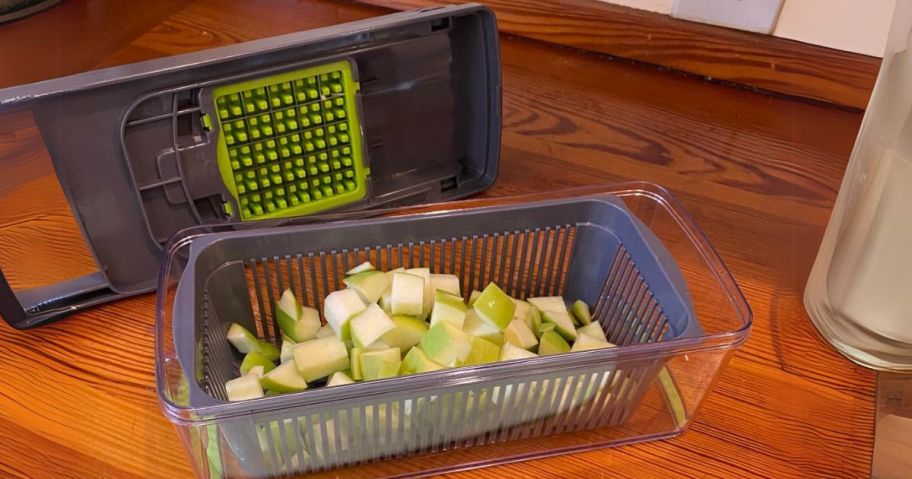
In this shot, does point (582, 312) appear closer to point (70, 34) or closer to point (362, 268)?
point (362, 268)

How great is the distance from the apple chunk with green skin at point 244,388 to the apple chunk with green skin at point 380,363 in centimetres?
7

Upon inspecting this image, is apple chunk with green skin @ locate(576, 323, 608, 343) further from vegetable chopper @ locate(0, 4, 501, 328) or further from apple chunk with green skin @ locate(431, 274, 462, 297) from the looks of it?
vegetable chopper @ locate(0, 4, 501, 328)

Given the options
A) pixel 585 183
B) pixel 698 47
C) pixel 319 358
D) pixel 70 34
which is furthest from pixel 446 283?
pixel 70 34

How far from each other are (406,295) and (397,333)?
32 mm

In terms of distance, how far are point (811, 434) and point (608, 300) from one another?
186 millimetres

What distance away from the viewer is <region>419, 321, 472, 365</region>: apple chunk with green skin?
53 centimetres

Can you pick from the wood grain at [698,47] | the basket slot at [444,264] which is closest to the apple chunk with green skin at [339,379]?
the basket slot at [444,264]

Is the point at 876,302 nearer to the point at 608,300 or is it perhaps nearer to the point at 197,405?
the point at 608,300

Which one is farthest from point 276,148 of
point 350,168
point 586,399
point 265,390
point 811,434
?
point 811,434

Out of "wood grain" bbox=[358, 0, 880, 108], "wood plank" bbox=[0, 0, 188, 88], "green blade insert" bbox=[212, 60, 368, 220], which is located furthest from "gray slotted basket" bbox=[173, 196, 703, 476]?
"wood plank" bbox=[0, 0, 188, 88]

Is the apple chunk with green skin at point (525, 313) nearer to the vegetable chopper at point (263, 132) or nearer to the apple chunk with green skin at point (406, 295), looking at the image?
the apple chunk with green skin at point (406, 295)

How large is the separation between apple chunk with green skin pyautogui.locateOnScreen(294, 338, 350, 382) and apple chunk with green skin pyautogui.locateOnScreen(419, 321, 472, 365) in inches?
2.5

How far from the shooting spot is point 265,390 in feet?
1.74

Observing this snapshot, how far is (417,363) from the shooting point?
1.74ft
